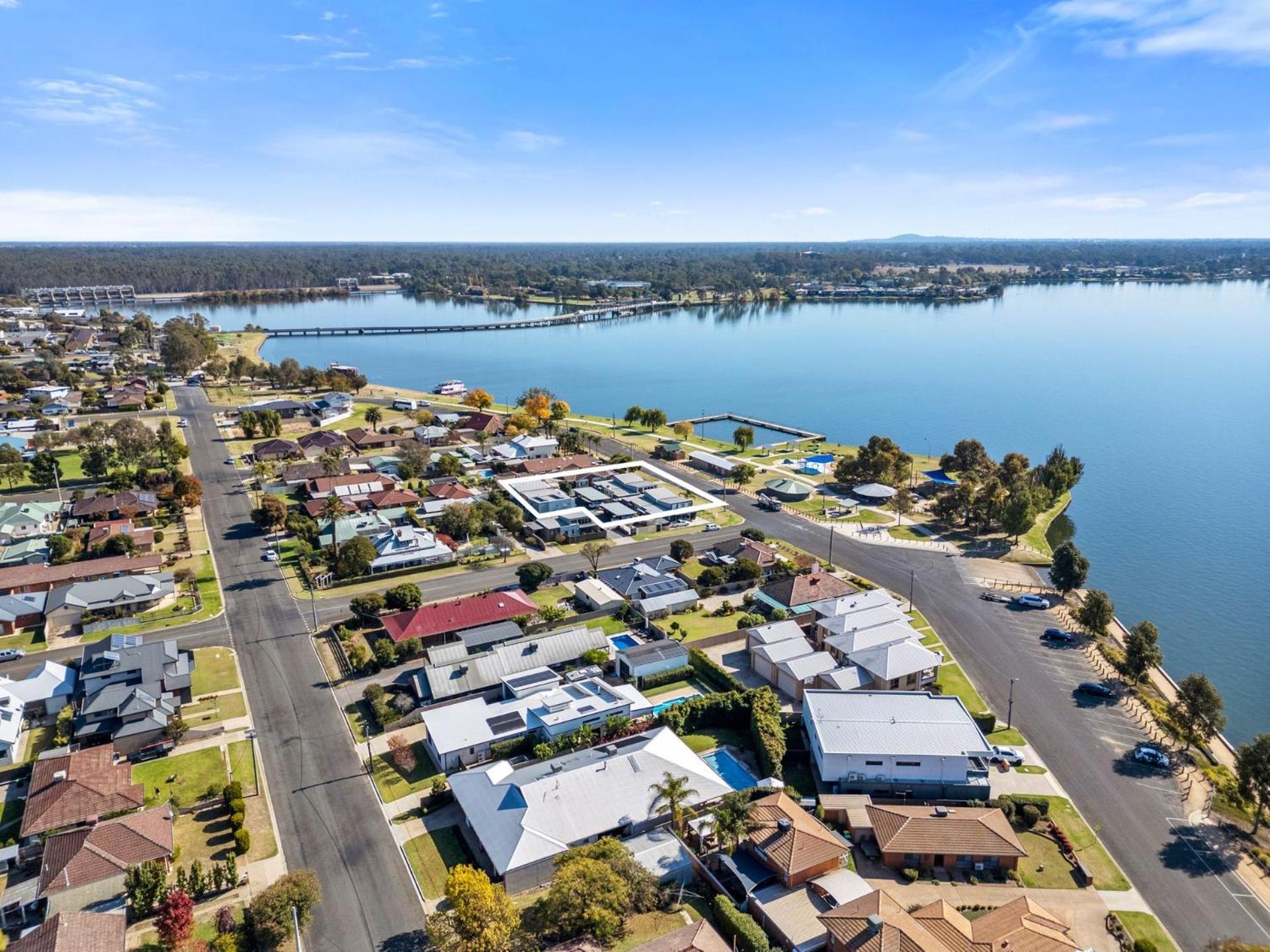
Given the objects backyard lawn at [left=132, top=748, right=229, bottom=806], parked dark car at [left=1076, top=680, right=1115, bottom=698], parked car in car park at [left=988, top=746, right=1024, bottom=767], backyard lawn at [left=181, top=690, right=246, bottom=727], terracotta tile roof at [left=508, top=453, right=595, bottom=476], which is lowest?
backyard lawn at [left=132, top=748, right=229, bottom=806]

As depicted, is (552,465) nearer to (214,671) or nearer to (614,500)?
(614,500)

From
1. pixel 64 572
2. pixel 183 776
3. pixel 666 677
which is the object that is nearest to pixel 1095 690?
pixel 666 677

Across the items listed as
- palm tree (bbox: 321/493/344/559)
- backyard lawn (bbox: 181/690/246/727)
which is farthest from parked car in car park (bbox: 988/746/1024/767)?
palm tree (bbox: 321/493/344/559)

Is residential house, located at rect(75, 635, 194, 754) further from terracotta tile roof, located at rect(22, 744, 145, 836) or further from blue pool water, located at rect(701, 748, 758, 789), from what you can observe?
blue pool water, located at rect(701, 748, 758, 789)

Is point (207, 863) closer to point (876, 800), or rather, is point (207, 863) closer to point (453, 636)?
point (453, 636)

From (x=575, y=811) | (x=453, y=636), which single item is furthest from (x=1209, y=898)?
(x=453, y=636)

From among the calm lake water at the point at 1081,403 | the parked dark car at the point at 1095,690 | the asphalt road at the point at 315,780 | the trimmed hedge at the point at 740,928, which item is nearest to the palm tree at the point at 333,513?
the asphalt road at the point at 315,780
